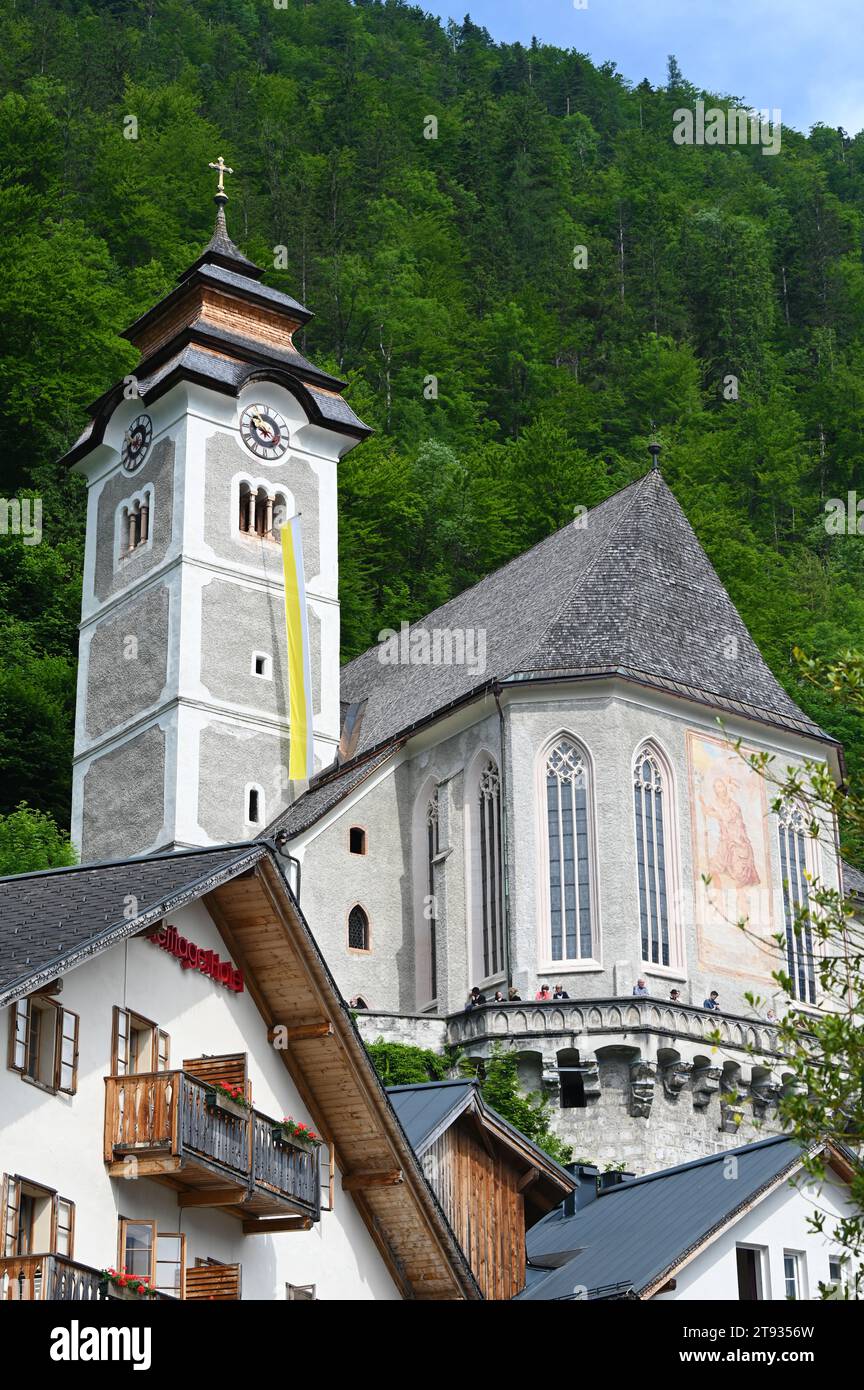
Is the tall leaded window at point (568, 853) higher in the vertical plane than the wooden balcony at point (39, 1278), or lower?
higher

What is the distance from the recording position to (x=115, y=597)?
4559 centimetres

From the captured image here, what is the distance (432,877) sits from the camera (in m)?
38.9

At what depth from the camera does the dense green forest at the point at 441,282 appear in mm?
58156

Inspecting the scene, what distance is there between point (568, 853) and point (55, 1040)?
2268 centimetres

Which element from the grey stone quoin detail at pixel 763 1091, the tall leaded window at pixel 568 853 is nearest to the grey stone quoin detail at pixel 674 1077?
the grey stone quoin detail at pixel 763 1091

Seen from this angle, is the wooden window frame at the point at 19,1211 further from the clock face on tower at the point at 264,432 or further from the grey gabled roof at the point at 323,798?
the clock face on tower at the point at 264,432

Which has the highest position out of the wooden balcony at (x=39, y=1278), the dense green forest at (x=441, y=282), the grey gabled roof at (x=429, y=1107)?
the dense green forest at (x=441, y=282)

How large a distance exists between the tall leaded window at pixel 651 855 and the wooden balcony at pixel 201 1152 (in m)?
20.4

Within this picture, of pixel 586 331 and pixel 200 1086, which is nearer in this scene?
pixel 200 1086

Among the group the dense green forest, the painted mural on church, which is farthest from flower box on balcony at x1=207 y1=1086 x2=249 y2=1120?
the dense green forest

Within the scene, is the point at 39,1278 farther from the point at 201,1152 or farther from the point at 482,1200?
the point at 482,1200
